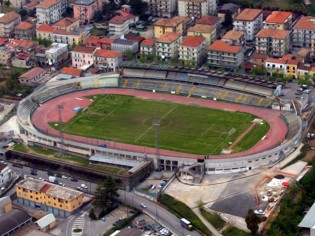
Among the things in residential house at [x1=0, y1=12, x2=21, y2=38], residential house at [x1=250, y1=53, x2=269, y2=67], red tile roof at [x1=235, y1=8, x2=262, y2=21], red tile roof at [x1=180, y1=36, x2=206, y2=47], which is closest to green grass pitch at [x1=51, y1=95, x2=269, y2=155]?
red tile roof at [x1=180, y1=36, x2=206, y2=47]

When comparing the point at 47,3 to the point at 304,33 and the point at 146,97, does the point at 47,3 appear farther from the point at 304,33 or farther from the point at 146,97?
the point at 304,33

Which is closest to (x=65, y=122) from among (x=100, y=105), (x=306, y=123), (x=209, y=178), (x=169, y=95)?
(x=100, y=105)

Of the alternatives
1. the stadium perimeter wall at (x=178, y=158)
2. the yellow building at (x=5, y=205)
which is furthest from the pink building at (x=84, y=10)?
the yellow building at (x=5, y=205)

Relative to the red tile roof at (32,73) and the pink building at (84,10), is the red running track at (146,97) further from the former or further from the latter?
the pink building at (84,10)

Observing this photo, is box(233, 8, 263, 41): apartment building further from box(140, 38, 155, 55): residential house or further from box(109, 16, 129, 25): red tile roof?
box(109, 16, 129, 25): red tile roof

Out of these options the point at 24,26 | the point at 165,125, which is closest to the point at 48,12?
the point at 24,26
